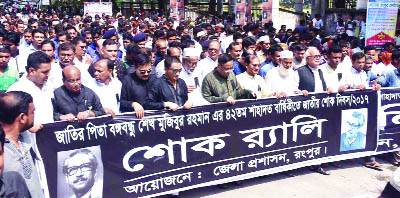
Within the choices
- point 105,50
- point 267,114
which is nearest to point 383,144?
point 267,114

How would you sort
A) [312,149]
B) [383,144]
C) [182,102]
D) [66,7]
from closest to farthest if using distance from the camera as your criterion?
1. [182,102]
2. [312,149]
3. [383,144]
4. [66,7]

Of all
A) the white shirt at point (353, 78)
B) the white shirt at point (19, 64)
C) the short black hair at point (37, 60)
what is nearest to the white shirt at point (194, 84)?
the short black hair at point (37, 60)

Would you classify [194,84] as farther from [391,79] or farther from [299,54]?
[391,79]

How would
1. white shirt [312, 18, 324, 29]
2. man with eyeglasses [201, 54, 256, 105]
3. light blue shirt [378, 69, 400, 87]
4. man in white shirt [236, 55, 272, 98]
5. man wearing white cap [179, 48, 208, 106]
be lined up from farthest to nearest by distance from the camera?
white shirt [312, 18, 324, 29]
light blue shirt [378, 69, 400, 87]
man in white shirt [236, 55, 272, 98]
man wearing white cap [179, 48, 208, 106]
man with eyeglasses [201, 54, 256, 105]

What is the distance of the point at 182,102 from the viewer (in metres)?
4.85

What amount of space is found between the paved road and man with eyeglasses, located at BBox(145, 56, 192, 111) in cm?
116

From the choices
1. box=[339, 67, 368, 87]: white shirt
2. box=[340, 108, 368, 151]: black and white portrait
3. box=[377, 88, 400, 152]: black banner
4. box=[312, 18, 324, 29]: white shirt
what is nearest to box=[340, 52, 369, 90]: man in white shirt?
box=[339, 67, 368, 87]: white shirt

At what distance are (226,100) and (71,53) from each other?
2390 mm

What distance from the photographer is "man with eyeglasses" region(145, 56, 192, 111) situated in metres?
4.62

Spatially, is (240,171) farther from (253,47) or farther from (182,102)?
(253,47)

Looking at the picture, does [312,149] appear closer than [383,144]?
Yes

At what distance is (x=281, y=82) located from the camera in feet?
19.0

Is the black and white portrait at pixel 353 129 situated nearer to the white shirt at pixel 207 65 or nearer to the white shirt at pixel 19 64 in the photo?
the white shirt at pixel 207 65

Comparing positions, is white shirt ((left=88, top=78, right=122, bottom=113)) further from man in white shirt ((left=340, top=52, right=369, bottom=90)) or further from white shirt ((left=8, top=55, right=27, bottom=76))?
man in white shirt ((left=340, top=52, right=369, bottom=90))
